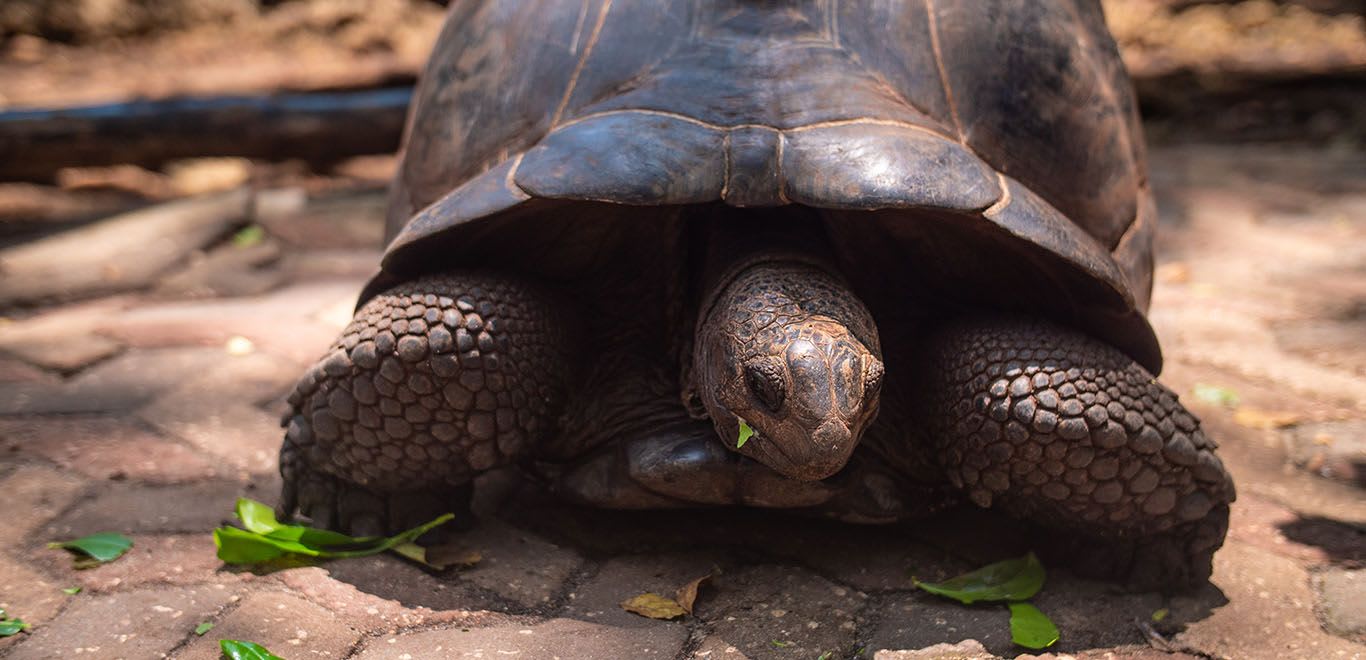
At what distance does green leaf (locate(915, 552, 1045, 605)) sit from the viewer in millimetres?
2387

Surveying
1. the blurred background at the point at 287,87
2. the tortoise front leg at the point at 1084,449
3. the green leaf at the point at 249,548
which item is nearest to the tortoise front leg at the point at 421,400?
the green leaf at the point at 249,548

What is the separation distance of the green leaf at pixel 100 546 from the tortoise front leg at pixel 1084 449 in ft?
5.46

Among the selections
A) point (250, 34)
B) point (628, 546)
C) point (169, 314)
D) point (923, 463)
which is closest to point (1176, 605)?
point (923, 463)

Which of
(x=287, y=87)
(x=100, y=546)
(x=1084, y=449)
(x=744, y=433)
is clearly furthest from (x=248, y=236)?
(x=1084, y=449)

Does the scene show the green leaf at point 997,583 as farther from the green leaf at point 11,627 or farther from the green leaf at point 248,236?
the green leaf at point 248,236

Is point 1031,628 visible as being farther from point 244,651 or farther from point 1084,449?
point 244,651

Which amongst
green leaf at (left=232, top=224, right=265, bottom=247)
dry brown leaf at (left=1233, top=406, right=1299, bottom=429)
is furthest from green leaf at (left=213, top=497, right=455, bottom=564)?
green leaf at (left=232, top=224, right=265, bottom=247)

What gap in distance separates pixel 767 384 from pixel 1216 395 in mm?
1980

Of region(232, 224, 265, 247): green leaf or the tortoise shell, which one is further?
region(232, 224, 265, 247): green leaf

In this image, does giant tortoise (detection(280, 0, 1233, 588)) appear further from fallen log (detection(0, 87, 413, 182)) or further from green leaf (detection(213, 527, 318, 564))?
fallen log (detection(0, 87, 413, 182))

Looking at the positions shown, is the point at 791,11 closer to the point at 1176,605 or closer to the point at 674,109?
the point at 674,109

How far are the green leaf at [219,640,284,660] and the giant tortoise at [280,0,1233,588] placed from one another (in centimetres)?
52

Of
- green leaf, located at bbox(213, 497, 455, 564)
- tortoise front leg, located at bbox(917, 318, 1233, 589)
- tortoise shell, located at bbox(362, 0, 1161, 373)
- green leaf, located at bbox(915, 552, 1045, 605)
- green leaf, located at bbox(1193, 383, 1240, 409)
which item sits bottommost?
green leaf, located at bbox(1193, 383, 1240, 409)

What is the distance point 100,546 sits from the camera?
2.43 metres
